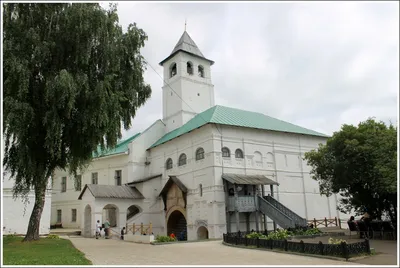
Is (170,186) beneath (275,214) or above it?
above

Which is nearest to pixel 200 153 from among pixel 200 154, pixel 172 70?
pixel 200 154

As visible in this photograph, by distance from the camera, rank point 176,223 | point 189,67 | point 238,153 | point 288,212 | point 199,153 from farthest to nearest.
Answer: point 189,67 → point 176,223 → point 199,153 → point 238,153 → point 288,212

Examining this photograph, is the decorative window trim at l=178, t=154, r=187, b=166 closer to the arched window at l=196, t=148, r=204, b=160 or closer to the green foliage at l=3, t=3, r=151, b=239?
the arched window at l=196, t=148, r=204, b=160

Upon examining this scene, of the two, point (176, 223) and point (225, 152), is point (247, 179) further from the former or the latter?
A: point (176, 223)

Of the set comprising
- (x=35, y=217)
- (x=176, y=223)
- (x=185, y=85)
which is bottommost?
(x=176, y=223)

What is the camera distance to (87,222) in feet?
99.9

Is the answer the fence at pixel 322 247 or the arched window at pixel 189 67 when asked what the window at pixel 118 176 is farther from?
the fence at pixel 322 247

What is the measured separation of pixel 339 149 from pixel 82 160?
45.3 feet

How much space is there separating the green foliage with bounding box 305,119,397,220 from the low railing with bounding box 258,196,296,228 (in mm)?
3850

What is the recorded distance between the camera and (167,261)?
12844mm

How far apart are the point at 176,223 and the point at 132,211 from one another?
5.13m

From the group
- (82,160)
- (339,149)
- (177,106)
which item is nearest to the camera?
(82,160)

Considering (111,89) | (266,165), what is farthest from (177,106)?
(111,89)

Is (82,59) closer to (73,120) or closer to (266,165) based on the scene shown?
(73,120)
